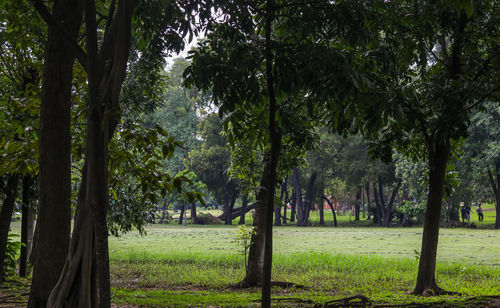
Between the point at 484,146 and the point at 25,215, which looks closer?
the point at 25,215

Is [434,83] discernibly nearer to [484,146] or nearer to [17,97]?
[17,97]

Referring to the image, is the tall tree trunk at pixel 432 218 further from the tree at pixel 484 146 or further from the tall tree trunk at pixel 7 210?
the tree at pixel 484 146

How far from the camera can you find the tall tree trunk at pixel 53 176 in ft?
19.0

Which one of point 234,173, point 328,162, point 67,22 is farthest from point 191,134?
point 67,22

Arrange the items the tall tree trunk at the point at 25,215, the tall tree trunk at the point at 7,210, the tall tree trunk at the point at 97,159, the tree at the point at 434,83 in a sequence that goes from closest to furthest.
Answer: the tall tree trunk at the point at 97,159 → the tree at the point at 434,83 → the tall tree trunk at the point at 7,210 → the tall tree trunk at the point at 25,215

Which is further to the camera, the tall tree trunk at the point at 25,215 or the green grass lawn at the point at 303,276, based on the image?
the tall tree trunk at the point at 25,215

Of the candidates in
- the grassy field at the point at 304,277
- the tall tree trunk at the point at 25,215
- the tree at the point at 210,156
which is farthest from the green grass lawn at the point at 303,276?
the tree at the point at 210,156

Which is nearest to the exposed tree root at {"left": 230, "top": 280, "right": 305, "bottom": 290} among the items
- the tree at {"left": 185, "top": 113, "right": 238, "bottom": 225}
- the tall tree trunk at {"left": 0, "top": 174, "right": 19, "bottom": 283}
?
the tall tree trunk at {"left": 0, "top": 174, "right": 19, "bottom": 283}

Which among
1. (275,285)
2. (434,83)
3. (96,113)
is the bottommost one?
(275,285)

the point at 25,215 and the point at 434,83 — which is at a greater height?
the point at 434,83

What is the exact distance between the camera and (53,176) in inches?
228

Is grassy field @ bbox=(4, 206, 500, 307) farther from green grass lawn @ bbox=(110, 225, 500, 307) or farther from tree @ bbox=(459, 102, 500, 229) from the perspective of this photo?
tree @ bbox=(459, 102, 500, 229)

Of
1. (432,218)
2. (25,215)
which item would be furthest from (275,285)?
(25,215)

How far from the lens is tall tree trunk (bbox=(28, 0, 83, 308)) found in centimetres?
578
